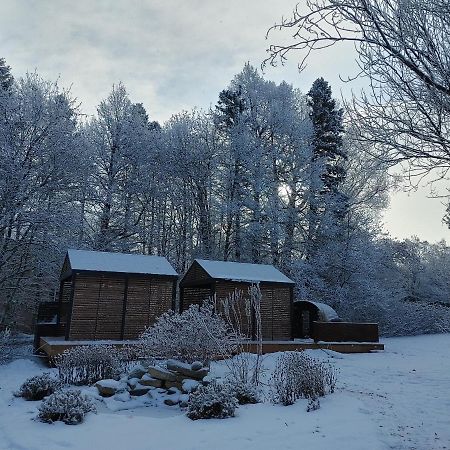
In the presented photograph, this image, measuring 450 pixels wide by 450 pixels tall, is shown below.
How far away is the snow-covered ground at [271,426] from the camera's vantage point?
16.9ft

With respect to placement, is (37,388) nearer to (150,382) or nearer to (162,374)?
(150,382)

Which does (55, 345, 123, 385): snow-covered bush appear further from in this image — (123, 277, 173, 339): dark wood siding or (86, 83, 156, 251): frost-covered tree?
(86, 83, 156, 251): frost-covered tree

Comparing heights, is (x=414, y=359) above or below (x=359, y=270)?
below

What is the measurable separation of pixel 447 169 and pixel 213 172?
1957 cm

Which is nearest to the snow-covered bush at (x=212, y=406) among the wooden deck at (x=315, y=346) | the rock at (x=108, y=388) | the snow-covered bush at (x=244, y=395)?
the snow-covered bush at (x=244, y=395)

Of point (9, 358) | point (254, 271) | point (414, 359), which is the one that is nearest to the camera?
point (9, 358)

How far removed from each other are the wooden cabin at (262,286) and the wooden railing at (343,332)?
Answer: 1.26 metres

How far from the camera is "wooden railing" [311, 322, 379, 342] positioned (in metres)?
16.5

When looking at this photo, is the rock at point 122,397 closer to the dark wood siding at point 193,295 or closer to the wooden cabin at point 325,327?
the dark wood siding at point 193,295

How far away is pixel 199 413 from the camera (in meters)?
6.36

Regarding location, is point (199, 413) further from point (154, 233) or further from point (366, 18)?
point (154, 233)

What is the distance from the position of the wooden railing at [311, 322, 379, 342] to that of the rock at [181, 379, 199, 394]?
31.6 ft

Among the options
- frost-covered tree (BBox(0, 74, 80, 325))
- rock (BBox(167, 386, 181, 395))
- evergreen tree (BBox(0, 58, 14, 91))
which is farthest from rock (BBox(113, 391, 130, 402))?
evergreen tree (BBox(0, 58, 14, 91))

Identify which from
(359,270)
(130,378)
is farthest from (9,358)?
(359,270)
